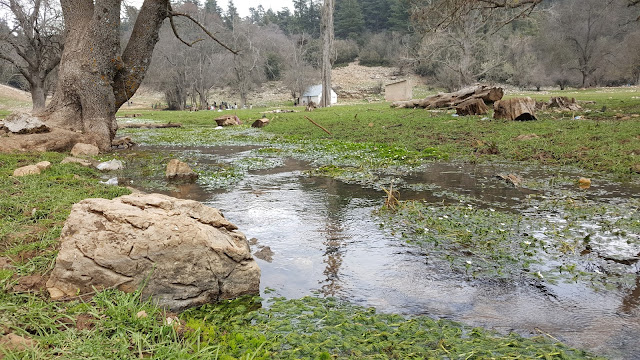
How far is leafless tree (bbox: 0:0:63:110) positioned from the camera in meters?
28.5

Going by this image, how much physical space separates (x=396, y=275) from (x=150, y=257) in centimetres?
228

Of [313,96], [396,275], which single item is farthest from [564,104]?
[313,96]

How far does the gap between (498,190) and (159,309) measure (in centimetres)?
632

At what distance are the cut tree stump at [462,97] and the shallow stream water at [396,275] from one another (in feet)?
45.9

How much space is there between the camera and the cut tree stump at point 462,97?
20.6 metres

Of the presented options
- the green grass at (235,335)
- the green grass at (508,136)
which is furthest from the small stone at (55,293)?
Result: the green grass at (508,136)

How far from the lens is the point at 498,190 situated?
761cm

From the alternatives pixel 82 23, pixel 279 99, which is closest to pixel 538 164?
pixel 82 23

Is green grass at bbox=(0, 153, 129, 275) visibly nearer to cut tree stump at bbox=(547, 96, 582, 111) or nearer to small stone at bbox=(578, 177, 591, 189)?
small stone at bbox=(578, 177, 591, 189)

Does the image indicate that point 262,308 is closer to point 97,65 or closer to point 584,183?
point 584,183

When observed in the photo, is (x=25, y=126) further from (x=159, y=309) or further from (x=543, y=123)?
(x=543, y=123)

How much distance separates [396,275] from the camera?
4.15 meters

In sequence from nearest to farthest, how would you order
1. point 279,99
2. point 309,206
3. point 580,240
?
point 580,240
point 309,206
point 279,99

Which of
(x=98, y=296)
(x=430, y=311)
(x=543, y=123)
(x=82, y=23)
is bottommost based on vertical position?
(x=430, y=311)
